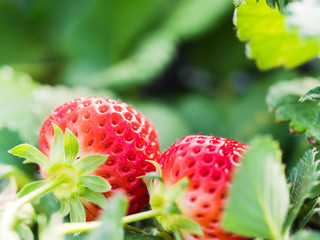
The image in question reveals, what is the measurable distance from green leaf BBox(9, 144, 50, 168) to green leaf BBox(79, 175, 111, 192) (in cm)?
5

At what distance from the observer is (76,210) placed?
497 mm

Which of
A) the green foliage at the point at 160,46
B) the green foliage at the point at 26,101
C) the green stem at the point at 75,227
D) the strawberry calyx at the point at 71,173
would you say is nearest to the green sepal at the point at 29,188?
the strawberry calyx at the point at 71,173

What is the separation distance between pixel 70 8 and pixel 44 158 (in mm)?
1137

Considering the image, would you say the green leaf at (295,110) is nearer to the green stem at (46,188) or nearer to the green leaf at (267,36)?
the green leaf at (267,36)

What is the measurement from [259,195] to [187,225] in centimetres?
11

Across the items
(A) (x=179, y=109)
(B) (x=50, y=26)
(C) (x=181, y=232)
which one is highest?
(B) (x=50, y=26)

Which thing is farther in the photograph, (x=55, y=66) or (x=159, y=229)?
(x=55, y=66)

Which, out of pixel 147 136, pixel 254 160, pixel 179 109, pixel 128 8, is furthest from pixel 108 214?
pixel 128 8

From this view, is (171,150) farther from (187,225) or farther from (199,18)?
(199,18)

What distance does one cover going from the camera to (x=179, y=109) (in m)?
1.33

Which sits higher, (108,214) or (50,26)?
(50,26)

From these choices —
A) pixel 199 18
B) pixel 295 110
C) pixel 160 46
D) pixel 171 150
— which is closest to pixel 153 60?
pixel 160 46

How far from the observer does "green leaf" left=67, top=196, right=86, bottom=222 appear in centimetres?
49

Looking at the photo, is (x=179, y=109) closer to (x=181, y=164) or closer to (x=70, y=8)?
(x=70, y=8)
